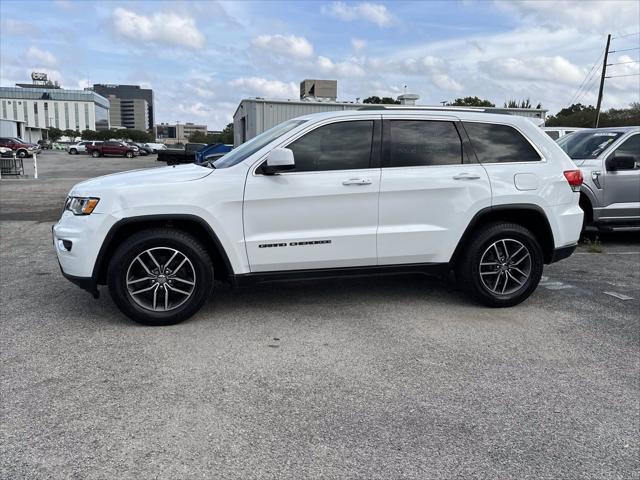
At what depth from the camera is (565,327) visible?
477cm

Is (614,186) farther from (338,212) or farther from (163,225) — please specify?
(163,225)

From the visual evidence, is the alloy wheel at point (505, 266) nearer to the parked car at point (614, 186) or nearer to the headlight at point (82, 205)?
the headlight at point (82, 205)

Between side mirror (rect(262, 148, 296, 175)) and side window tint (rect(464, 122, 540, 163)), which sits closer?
side mirror (rect(262, 148, 296, 175))

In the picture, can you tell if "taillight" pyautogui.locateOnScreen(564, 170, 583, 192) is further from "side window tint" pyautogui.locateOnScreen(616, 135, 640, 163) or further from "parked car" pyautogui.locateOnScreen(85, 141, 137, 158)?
"parked car" pyautogui.locateOnScreen(85, 141, 137, 158)

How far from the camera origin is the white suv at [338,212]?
4422 millimetres

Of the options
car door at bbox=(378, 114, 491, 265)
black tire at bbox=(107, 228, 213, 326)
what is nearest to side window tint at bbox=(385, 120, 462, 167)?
car door at bbox=(378, 114, 491, 265)

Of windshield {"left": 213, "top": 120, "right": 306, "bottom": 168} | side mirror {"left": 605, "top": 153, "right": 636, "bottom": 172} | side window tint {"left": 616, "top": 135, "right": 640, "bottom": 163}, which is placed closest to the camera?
windshield {"left": 213, "top": 120, "right": 306, "bottom": 168}

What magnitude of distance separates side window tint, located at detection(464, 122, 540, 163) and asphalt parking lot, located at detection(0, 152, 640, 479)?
58.3 inches

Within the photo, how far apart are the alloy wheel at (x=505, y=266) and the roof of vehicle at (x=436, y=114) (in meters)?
1.19

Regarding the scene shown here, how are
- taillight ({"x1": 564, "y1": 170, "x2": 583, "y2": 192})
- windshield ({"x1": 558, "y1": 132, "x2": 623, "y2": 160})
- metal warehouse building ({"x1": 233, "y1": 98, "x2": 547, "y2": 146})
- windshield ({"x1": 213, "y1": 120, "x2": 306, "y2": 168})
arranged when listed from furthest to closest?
metal warehouse building ({"x1": 233, "y1": 98, "x2": 547, "y2": 146}) < windshield ({"x1": 558, "y1": 132, "x2": 623, "y2": 160}) < taillight ({"x1": 564, "y1": 170, "x2": 583, "y2": 192}) < windshield ({"x1": 213, "y1": 120, "x2": 306, "y2": 168})

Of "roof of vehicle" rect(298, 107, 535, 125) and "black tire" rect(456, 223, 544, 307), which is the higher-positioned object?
"roof of vehicle" rect(298, 107, 535, 125)

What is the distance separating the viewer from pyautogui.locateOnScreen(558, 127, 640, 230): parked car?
8.16 meters

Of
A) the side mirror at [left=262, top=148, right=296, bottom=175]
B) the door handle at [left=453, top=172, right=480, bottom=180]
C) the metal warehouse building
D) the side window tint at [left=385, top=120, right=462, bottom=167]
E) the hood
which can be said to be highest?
the metal warehouse building

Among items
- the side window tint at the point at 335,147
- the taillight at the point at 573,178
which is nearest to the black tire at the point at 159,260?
the side window tint at the point at 335,147
